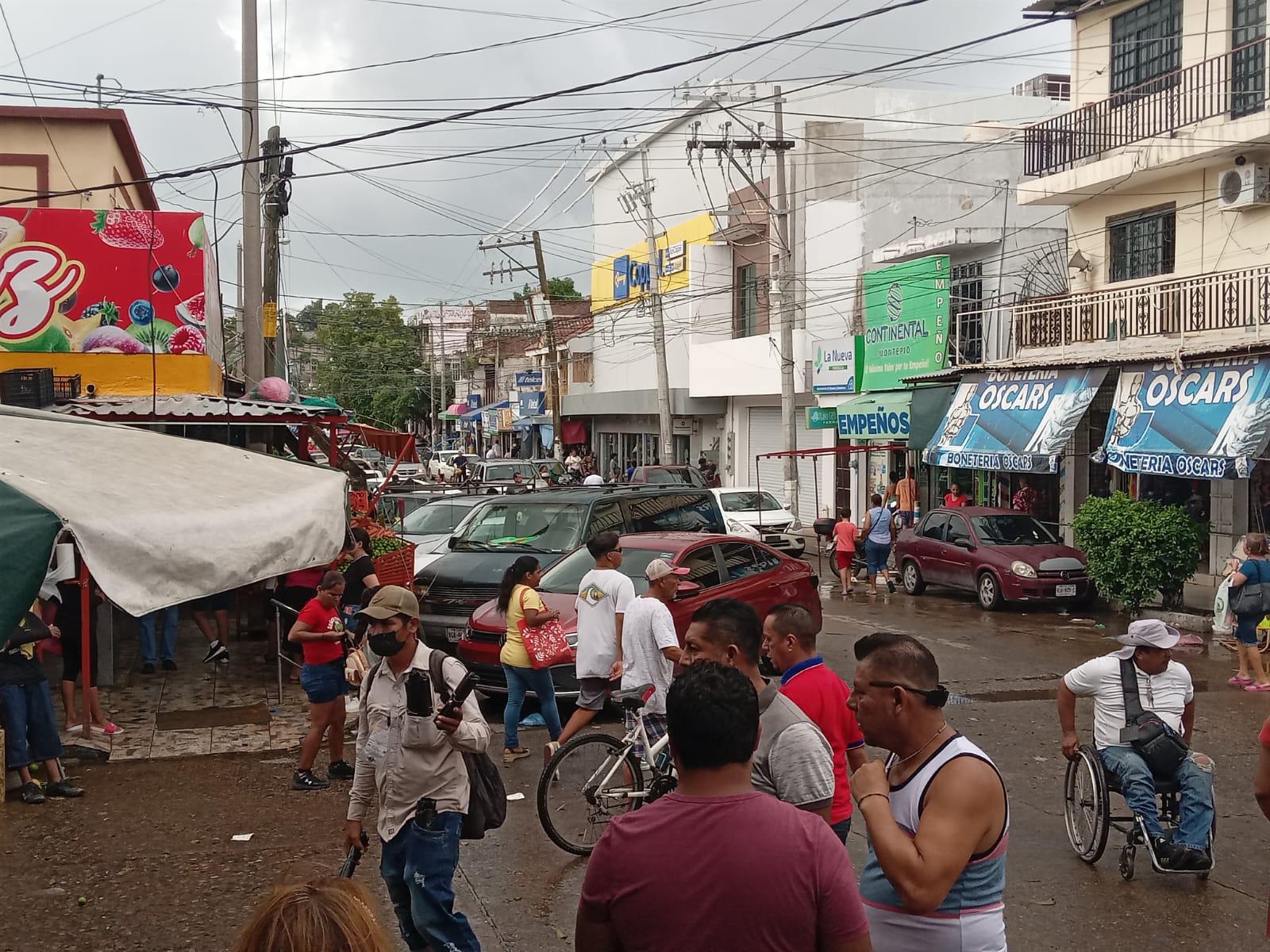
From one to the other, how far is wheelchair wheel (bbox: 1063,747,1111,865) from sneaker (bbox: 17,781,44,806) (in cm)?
683

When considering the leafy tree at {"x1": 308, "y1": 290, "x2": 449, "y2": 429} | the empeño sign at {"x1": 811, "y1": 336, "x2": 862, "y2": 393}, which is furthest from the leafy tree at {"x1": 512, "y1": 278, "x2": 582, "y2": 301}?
the empeño sign at {"x1": 811, "y1": 336, "x2": 862, "y2": 393}

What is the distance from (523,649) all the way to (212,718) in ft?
12.9

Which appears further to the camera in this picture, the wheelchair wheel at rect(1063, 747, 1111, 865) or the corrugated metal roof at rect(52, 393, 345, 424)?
the corrugated metal roof at rect(52, 393, 345, 424)

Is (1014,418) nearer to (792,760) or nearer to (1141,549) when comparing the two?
(1141,549)

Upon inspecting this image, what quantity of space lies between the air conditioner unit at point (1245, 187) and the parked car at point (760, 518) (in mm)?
9622

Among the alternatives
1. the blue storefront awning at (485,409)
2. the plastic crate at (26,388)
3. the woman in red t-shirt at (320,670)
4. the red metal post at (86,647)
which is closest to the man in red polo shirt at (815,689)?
the woman in red t-shirt at (320,670)

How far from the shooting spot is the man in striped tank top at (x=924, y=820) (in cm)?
306

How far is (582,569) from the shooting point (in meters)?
12.2

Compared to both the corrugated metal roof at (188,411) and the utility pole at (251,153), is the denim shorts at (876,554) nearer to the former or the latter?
the corrugated metal roof at (188,411)

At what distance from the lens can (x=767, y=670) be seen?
12.4 m

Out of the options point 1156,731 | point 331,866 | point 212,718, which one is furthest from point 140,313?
point 1156,731

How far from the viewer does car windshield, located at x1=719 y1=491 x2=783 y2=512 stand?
26.8 metres

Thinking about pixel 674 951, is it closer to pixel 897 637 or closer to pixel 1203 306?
pixel 897 637

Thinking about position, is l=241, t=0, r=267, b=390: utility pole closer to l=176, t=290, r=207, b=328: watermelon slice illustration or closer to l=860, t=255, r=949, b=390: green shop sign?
l=176, t=290, r=207, b=328: watermelon slice illustration
